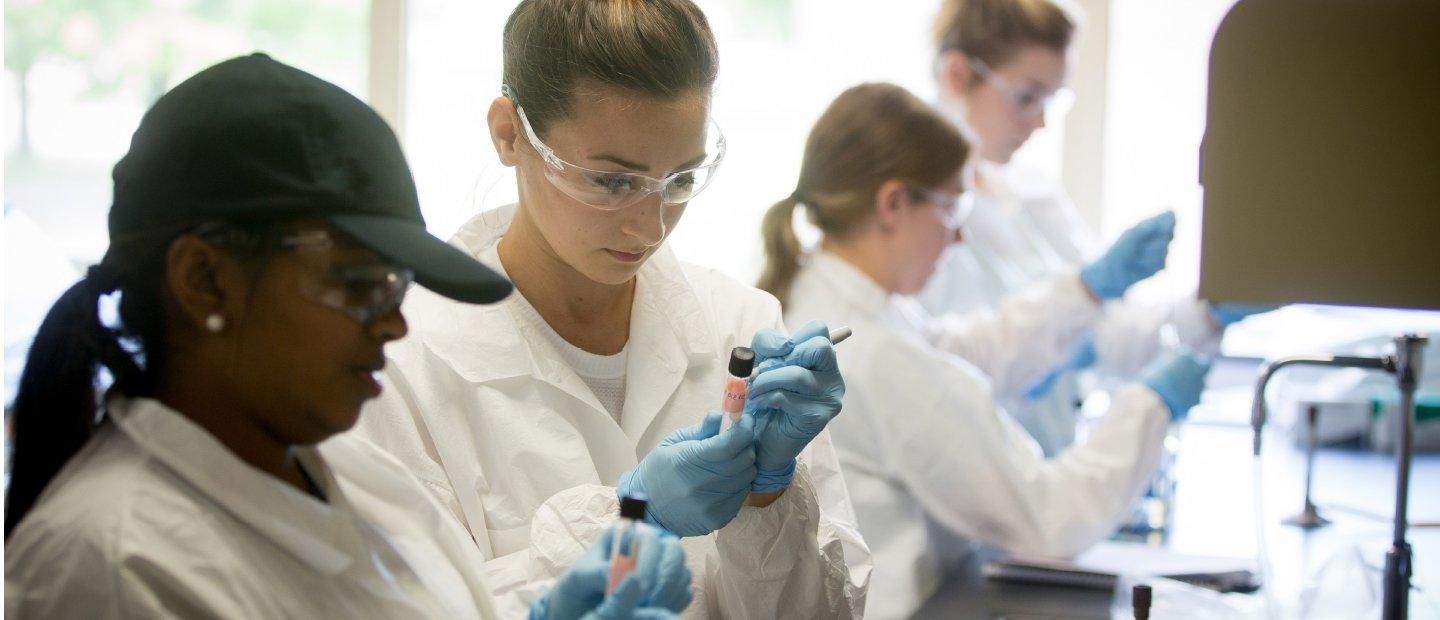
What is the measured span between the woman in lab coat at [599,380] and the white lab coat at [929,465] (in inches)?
24.5

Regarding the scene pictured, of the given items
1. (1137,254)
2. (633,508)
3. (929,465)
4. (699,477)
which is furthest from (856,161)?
(633,508)

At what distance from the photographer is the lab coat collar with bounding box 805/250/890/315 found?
7.19ft

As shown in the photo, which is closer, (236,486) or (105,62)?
(236,486)

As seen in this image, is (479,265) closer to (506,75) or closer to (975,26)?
(506,75)

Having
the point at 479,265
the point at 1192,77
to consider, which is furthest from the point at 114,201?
the point at 1192,77

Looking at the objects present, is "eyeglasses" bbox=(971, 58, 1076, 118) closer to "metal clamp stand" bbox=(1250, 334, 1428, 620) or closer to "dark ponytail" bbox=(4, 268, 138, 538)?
"metal clamp stand" bbox=(1250, 334, 1428, 620)

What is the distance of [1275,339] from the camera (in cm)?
338

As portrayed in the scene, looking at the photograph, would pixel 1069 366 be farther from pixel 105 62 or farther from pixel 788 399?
pixel 105 62

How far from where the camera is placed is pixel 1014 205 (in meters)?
3.24

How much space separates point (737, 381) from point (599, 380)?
329 mm

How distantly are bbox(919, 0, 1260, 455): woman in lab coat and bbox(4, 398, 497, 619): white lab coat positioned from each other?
6.89 feet

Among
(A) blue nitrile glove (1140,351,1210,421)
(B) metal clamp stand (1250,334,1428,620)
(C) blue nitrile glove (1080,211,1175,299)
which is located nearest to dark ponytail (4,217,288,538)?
(B) metal clamp stand (1250,334,1428,620)

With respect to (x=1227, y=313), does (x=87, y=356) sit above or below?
above

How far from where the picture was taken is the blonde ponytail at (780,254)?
226cm
